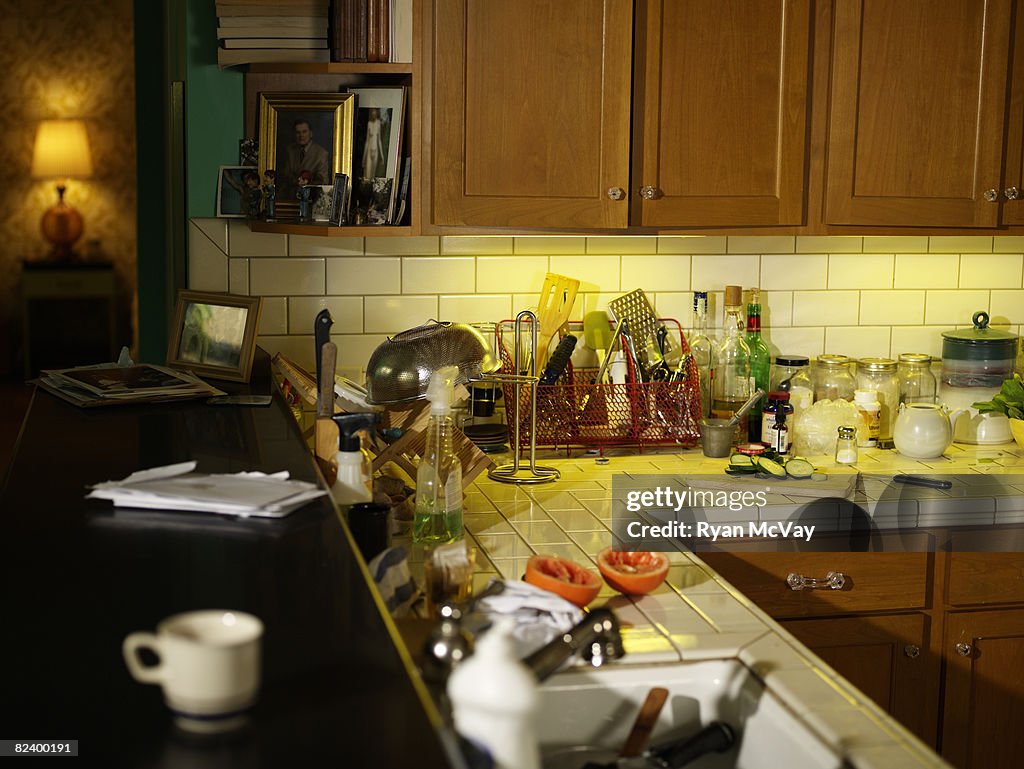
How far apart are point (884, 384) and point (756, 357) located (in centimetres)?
36

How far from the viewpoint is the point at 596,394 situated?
2912mm

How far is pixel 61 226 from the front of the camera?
830 cm

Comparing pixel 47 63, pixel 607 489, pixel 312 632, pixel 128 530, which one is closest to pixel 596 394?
pixel 607 489

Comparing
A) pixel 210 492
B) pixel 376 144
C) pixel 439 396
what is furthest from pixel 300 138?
pixel 210 492

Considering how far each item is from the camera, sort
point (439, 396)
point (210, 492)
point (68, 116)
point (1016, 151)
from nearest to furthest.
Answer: point (210, 492)
point (439, 396)
point (1016, 151)
point (68, 116)

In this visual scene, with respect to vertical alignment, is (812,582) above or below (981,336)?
below

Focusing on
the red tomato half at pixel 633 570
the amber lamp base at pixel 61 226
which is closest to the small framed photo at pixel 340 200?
the red tomato half at pixel 633 570

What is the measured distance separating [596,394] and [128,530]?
1580 millimetres

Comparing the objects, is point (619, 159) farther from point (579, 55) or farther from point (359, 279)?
point (359, 279)

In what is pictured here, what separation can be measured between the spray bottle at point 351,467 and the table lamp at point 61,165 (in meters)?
7.10

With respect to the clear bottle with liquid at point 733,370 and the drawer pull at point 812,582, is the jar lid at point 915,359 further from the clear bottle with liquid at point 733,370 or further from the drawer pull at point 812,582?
the drawer pull at point 812,582

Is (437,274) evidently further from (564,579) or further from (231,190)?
(564,579)

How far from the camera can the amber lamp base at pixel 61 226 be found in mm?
8289

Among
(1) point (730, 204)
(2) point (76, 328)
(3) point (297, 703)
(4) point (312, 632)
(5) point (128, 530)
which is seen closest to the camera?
(3) point (297, 703)
